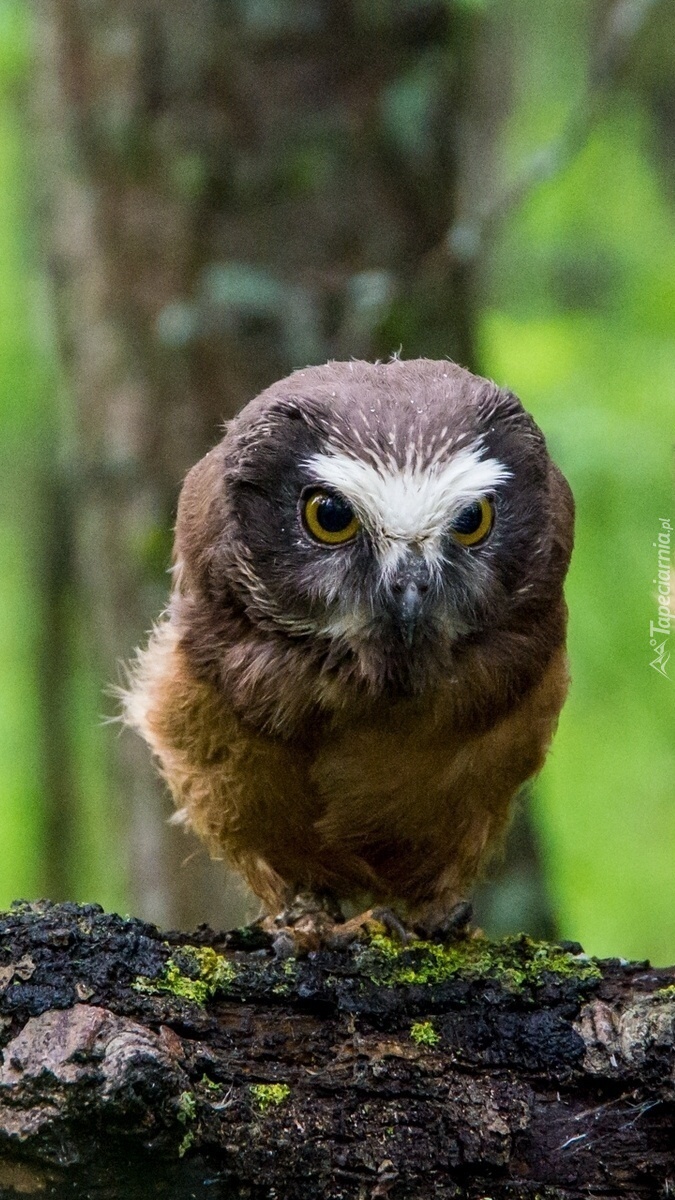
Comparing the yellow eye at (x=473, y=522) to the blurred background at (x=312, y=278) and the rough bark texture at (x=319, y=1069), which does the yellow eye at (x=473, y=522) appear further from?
the blurred background at (x=312, y=278)

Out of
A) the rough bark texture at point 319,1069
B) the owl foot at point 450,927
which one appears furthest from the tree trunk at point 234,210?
the rough bark texture at point 319,1069

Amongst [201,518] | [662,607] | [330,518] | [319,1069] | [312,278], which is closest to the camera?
[319,1069]

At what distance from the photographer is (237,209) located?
21.6 feet

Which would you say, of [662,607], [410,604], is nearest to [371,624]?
[410,604]

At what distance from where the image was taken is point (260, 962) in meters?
3.89

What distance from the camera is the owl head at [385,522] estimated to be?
427cm

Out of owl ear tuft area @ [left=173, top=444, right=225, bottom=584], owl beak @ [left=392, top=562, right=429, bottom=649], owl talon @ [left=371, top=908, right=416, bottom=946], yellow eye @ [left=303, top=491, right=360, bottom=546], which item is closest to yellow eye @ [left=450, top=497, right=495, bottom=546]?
owl beak @ [left=392, top=562, right=429, bottom=649]

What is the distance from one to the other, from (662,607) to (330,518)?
6.06 feet

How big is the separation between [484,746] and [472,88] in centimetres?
386

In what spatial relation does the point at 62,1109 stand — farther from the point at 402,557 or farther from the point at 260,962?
the point at 402,557

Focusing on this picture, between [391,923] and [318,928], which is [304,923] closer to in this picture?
[318,928]

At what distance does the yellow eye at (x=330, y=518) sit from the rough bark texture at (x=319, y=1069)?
128 centimetres

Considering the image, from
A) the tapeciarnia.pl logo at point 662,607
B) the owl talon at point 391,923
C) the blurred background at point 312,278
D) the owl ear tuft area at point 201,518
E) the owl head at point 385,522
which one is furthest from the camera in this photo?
the blurred background at point 312,278

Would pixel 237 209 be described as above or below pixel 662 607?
above
